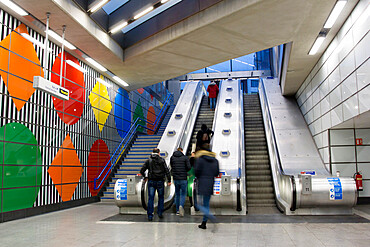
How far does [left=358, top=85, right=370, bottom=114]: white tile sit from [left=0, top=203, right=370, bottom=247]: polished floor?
85.9 inches

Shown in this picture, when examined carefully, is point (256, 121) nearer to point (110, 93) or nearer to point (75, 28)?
point (110, 93)

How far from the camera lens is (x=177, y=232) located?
18.3 feet

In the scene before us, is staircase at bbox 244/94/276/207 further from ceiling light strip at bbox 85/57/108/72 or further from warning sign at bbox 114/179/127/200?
ceiling light strip at bbox 85/57/108/72

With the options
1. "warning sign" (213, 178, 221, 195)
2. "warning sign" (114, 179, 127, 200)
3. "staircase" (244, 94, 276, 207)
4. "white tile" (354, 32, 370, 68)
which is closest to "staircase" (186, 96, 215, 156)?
"staircase" (244, 94, 276, 207)

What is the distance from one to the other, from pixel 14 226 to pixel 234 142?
6.72 meters

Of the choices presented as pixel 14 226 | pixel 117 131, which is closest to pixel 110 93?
pixel 117 131

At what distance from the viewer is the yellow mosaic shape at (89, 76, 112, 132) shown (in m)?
11.2

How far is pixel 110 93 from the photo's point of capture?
1250 centimetres

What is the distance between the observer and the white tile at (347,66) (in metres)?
7.09

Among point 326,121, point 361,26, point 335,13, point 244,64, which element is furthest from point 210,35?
point 244,64

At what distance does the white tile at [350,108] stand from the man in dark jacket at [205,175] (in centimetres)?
345

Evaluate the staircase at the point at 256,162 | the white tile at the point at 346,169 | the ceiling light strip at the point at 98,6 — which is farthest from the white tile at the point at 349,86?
the ceiling light strip at the point at 98,6

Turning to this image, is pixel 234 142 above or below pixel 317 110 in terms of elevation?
below

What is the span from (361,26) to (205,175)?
14.1 ft
